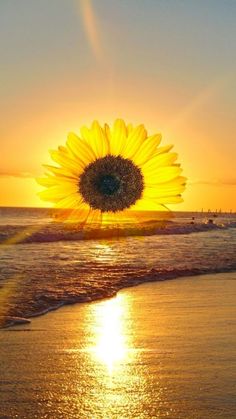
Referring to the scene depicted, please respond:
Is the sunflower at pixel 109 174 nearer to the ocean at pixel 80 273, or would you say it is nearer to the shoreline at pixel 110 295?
the ocean at pixel 80 273

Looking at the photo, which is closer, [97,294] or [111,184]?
[111,184]

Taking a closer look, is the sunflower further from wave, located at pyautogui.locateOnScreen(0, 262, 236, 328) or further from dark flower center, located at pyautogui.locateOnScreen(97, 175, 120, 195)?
wave, located at pyautogui.locateOnScreen(0, 262, 236, 328)

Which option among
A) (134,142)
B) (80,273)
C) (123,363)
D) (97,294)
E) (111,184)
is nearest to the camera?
(111,184)

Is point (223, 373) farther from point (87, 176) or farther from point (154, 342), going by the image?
point (87, 176)

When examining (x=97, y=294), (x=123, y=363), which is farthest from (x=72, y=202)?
(x=97, y=294)

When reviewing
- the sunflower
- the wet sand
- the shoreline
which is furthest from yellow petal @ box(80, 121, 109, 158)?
the shoreline

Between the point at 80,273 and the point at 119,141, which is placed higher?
the point at 119,141

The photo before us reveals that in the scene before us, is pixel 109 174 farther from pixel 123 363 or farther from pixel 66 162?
pixel 123 363
